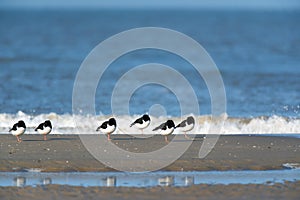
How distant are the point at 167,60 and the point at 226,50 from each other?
477 inches

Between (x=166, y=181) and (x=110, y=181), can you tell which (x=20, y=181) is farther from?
(x=166, y=181)

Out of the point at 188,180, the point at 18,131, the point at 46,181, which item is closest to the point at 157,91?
the point at 18,131

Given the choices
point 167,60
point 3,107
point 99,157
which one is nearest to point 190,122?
point 99,157

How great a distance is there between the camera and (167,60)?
157 ft

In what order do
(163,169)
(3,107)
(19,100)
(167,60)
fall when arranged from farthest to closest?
1. (167,60)
2. (19,100)
3. (3,107)
4. (163,169)

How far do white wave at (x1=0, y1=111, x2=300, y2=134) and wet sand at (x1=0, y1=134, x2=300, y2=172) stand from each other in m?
1.71

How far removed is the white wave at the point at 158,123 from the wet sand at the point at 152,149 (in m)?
1.71

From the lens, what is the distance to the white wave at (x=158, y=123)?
1917cm

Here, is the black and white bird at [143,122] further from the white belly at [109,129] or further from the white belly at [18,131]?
the white belly at [18,131]

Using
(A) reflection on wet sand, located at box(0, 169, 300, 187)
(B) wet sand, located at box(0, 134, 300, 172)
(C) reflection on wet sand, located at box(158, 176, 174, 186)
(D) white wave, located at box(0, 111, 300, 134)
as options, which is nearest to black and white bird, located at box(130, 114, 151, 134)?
(B) wet sand, located at box(0, 134, 300, 172)

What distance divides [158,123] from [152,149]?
4992mm

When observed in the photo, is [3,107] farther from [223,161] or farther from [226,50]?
[226,50]

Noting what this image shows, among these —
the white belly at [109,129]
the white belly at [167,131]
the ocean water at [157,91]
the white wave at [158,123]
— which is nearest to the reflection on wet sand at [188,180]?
the white belly at [167,131]

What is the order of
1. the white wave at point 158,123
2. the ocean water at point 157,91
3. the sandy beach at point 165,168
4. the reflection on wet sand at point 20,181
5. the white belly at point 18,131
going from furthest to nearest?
the ocean water at point 157,91 → the white wave at point 158,123 → the white belly at point 18,131 → the reflection on wet sand at point 20,181 → the sandy beach at point 165,168
